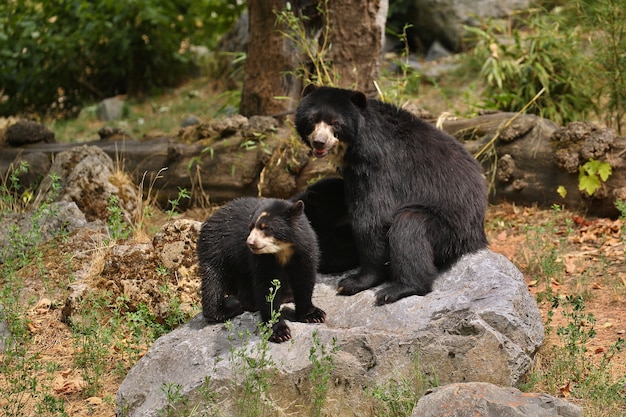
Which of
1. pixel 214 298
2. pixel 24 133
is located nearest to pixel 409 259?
pixel 214 298

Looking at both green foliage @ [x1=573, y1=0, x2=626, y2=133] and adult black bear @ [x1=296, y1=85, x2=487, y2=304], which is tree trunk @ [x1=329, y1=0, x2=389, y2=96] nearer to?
green foliage @ [x1=573, y1=0, x2=626, y2=133]

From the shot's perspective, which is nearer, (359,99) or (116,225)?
(359,99)

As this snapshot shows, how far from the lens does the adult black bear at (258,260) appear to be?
17.1 ft

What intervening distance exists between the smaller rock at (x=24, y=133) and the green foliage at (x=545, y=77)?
6193 mm

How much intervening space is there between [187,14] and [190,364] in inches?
497

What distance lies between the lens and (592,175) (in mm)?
8930

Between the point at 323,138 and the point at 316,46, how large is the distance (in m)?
3.92

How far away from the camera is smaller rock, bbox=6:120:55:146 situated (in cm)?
1102

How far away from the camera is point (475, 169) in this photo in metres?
6.46

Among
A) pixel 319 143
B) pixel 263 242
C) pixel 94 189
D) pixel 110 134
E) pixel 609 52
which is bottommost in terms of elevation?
pixel 110 134

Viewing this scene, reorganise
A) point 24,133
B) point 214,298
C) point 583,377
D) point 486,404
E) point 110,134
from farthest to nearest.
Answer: point 110,134 < point 24,133 < point 583,377 < point 214,298 < point 486,404

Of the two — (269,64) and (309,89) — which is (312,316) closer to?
(309,89)

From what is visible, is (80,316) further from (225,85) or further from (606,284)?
(225,85)

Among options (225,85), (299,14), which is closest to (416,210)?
(299,14)
